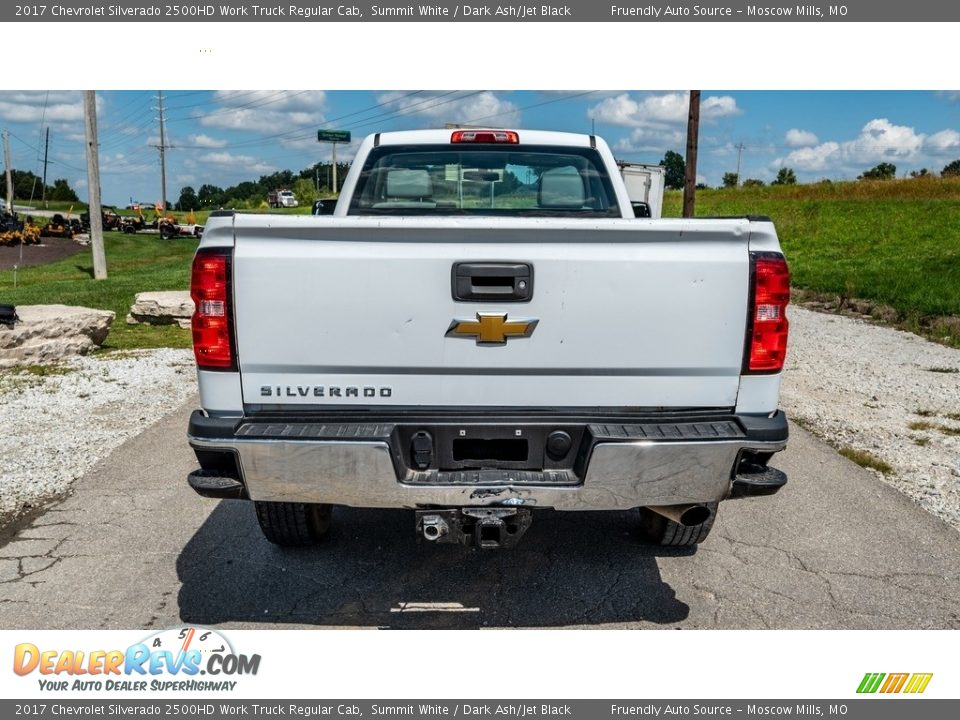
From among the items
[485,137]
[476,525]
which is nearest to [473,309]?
[476,525]

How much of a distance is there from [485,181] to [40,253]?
37.1 meters

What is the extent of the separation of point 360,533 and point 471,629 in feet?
4.27

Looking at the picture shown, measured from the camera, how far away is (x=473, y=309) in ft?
10.2

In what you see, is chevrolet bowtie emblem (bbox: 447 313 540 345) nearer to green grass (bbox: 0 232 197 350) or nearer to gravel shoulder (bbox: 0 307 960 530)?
gravel shoulder (bbox: 0 307 960 530)

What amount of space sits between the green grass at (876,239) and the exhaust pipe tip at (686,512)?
34.0ft

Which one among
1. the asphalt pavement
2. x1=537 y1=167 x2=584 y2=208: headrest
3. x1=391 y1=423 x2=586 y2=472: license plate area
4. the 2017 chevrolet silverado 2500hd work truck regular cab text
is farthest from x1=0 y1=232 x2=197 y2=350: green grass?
x1=391 y1=423 x2=586 y2=472: license plate area

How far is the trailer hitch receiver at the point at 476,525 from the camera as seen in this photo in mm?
3117

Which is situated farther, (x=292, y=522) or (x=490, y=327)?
(x=292, y=522)

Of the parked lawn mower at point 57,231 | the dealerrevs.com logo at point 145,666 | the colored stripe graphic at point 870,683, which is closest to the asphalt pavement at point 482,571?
the dealerrevs.com logo at point 145,666

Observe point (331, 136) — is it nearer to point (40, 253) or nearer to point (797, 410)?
point (40, 253)

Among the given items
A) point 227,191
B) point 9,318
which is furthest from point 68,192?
point 9,318

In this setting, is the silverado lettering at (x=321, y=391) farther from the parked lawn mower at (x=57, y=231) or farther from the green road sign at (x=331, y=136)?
the green road sign at (x=331, y=136)

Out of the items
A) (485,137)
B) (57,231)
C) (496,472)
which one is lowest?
(57,231)

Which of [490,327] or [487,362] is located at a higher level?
[490,327]
